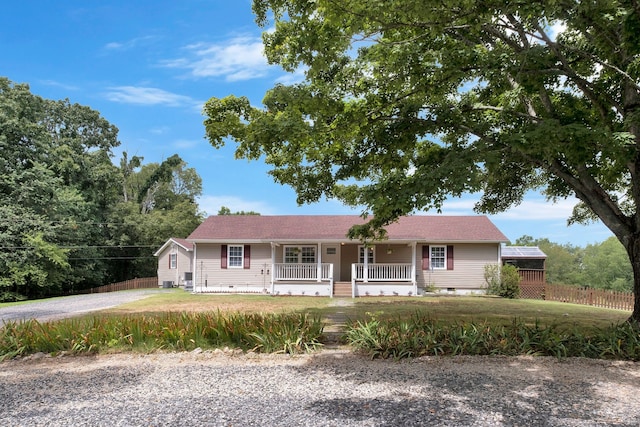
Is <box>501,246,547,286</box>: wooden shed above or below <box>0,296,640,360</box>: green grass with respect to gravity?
above

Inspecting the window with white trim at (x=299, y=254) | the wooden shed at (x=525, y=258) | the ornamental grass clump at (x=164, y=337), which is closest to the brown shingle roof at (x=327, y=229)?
the window with white trim at (x=299, y=254)

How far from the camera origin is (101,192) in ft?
122

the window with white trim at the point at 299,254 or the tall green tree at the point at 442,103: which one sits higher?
the tall green tree at the point at 442,103

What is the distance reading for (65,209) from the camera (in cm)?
3075

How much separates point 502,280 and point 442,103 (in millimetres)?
14305

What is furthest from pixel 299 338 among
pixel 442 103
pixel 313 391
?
pixel 442 103

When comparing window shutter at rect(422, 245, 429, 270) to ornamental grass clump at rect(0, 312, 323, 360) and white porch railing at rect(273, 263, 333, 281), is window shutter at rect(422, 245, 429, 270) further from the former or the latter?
ornamental grass clump at rect(0, 312, 323, 360)

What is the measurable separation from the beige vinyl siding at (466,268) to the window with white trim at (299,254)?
19.7 feet

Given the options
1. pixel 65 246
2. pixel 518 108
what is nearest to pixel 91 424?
pixel 518 108

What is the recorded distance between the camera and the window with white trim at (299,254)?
24438 mm

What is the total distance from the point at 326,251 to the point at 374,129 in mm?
14636

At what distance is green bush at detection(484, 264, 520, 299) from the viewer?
21.8 metres

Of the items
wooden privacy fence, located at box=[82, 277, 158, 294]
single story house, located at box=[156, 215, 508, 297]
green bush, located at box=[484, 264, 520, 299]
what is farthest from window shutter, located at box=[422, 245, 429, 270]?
wooden privacy fence, located at box=[82, 277, 158, 294]

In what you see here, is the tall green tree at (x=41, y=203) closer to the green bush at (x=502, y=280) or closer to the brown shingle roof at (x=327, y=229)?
the brown shingle roof at (x=327, y=229)
